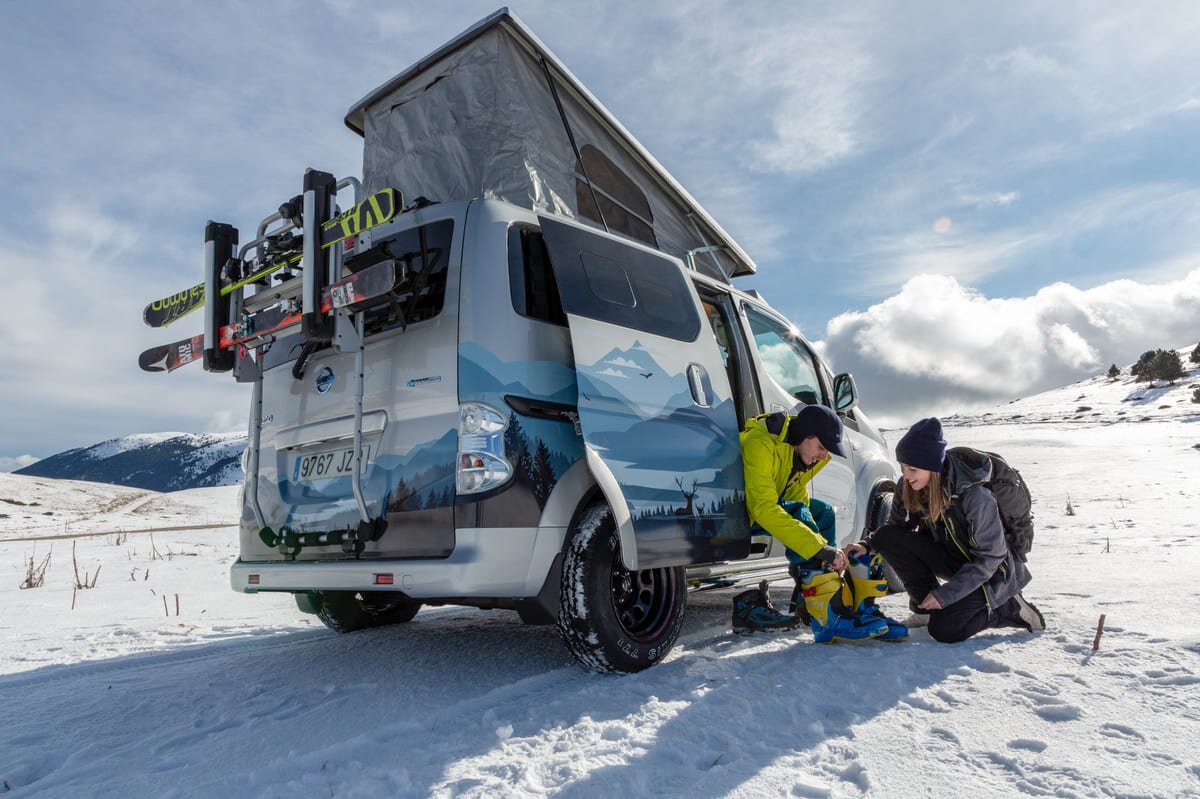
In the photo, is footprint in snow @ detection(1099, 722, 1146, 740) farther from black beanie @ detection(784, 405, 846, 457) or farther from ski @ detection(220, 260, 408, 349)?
ski @ detection(220, 260, 408, 349)

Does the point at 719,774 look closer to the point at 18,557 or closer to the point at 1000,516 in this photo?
the point at 1000,516

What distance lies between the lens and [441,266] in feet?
10.4

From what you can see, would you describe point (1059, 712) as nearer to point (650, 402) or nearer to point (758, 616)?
point (758, 616)

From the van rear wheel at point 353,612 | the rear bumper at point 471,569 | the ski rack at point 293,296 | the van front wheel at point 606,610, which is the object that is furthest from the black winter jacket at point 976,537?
the van rear wheel at point 353,612

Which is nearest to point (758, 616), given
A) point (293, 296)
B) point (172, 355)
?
point (293, 296)

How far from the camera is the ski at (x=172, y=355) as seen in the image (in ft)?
12.1

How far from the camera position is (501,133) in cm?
431

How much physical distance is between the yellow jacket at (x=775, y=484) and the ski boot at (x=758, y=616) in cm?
52

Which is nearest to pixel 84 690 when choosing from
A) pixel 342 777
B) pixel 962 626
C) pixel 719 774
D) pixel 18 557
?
pixel 342 777

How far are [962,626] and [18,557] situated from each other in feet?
Result: 30.3

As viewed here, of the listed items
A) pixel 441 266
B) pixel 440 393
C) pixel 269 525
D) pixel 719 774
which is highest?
pixel 441 266

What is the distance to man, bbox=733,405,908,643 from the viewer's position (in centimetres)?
355

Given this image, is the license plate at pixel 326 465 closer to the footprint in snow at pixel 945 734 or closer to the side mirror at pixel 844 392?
the footprint in snow at pixel 945 734

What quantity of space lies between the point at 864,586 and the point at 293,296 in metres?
3.08
